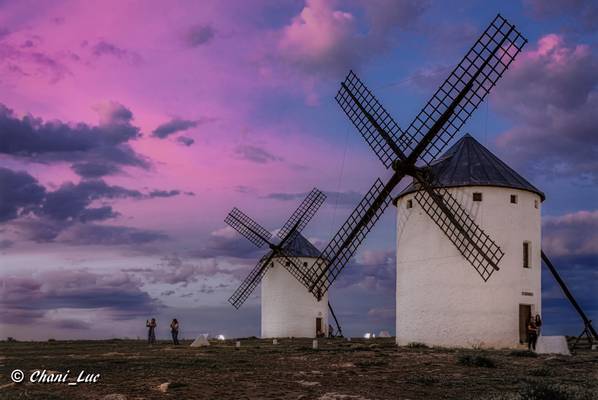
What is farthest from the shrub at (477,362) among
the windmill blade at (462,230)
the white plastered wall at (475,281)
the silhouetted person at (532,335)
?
the white plastered wall at (475,281)

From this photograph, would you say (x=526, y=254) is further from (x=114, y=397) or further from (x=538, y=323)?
(x=114, y=397)

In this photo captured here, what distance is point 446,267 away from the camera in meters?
30.4

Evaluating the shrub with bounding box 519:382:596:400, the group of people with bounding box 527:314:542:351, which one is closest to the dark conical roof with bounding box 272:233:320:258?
the group of people with bounding box 527:314:542:351

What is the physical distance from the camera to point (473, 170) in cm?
3100

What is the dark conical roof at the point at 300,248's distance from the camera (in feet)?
180

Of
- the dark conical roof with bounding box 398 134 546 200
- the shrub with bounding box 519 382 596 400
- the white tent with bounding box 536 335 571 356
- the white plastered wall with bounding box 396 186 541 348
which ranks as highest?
the dark conical roof with bounding box 398 134 546 200

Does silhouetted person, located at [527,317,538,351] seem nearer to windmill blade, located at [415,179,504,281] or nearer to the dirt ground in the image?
the dirt ground

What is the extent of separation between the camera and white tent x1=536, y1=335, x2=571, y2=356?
27328 millimetres

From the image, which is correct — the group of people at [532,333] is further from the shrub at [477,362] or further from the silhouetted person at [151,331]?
the silhouetted person at [151,331]

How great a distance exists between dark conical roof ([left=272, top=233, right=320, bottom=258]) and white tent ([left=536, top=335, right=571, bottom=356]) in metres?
28.8

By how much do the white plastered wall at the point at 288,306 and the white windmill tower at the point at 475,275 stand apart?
22.8m

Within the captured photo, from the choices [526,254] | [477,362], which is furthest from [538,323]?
[477,362]

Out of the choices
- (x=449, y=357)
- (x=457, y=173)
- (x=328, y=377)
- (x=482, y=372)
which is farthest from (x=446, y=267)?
(x=328, y=377)

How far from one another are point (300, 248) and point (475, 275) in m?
26.7
